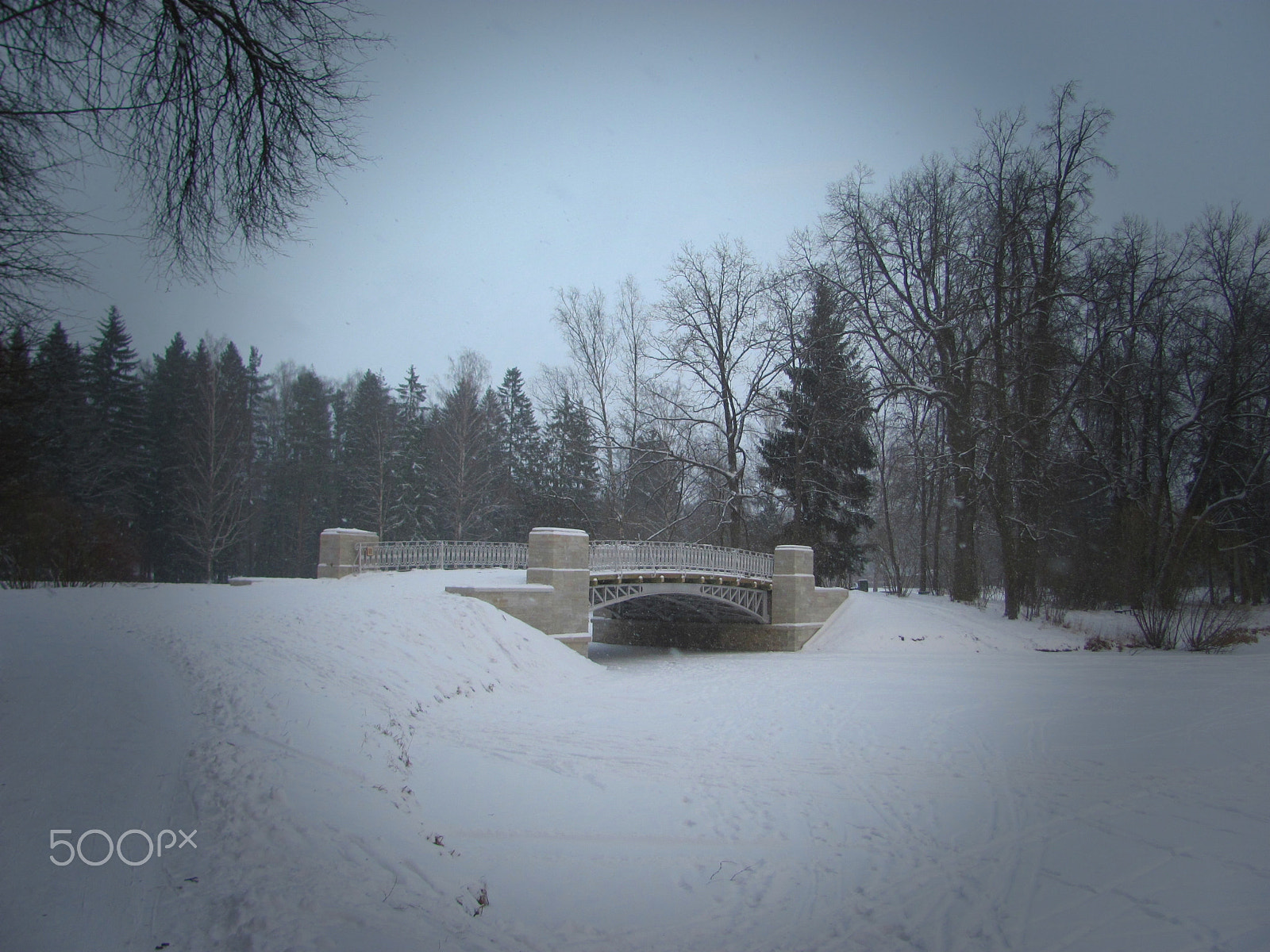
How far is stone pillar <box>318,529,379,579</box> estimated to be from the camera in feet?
54.8

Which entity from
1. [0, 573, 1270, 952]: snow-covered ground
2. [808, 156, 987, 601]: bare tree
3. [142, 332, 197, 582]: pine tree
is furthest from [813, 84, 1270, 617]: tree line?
[142, 332, 197, 582]: pine tree

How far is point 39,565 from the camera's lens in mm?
14211

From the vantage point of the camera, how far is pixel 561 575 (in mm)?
15570

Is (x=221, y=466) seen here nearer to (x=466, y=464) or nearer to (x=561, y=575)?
(x=561, y=575)

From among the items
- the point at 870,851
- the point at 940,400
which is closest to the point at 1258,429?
the point at 940,400

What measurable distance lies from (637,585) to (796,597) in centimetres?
569

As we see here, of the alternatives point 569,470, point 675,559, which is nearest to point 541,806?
point 675,559

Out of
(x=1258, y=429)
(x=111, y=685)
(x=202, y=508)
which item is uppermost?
(x=1258, y=429)

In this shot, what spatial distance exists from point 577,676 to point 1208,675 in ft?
38.3

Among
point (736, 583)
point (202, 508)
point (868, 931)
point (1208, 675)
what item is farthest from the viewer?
point (736, 583)

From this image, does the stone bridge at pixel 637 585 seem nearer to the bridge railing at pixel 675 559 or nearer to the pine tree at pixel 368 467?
the bridge railing at pixel 675 559

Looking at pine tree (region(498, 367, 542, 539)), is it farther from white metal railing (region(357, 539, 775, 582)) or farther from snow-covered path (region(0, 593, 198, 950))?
snow-covered path (region(0, 593, 198, 950))

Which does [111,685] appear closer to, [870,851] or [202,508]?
[870,851]
